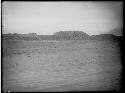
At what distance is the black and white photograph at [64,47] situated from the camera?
2.55 meters

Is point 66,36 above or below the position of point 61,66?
above

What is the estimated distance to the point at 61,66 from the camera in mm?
2576

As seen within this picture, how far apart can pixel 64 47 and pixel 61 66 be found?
262 millimetres

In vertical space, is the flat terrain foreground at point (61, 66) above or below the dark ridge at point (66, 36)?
below

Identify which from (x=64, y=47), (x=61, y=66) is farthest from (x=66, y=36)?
(x=61, y=66)

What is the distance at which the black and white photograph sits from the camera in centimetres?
255

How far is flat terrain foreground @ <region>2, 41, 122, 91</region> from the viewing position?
2.55 meters

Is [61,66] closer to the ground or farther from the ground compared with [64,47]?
closer to the ground

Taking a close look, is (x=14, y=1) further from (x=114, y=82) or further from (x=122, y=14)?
(x=114, y=82)

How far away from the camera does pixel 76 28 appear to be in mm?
2594

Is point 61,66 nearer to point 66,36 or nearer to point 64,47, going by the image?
point 64,47

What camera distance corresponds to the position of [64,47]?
8.45ft

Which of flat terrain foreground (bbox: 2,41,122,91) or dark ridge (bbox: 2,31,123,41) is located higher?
dark ridge (bbox: 2,31,123,41)

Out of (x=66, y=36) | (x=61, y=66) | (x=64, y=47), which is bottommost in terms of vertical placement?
(x=61, y=66)
